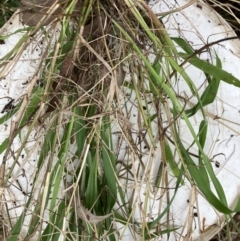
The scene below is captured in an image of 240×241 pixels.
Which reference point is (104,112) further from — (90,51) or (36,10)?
(36,10)

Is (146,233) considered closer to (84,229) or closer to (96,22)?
(84,229)

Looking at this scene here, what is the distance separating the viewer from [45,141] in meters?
0.68

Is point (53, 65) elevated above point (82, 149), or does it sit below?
above

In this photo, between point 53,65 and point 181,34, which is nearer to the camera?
point 53,65

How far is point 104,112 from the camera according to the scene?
0.61 metres

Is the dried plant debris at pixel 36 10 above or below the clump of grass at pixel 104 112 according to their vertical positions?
above

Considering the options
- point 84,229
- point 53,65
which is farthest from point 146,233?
point 53,65

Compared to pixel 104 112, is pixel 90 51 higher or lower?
higher

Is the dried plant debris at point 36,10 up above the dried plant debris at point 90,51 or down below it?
above

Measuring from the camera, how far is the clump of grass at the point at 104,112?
635 mm

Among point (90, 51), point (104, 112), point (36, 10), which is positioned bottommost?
point (104, 112)

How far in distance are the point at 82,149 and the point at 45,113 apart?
90mm

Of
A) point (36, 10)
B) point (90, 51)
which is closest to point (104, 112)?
point (90, 51)

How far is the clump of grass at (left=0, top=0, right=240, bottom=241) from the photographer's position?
0.63m
